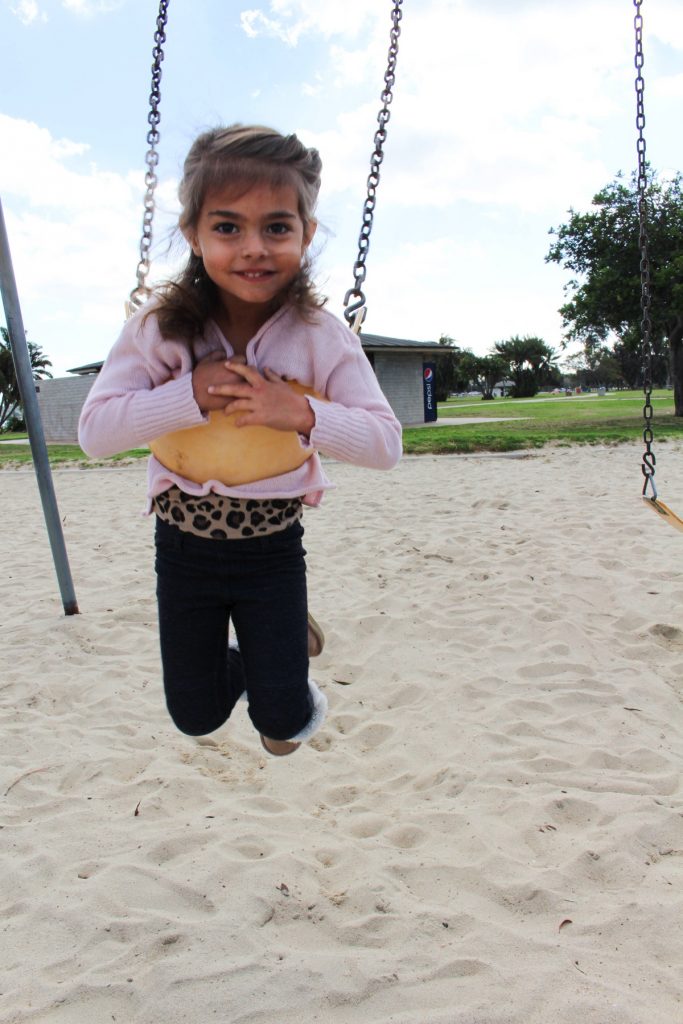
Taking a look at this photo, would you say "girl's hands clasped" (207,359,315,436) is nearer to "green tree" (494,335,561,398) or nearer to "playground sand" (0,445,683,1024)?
"playground sand" (0,445,683,1024)

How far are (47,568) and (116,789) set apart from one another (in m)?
3.57

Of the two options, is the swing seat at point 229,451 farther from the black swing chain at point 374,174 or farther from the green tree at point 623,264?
the green tree at point 623,264

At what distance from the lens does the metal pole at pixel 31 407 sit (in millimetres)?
4250

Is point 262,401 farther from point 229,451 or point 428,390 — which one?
point 428,390

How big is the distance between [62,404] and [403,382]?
9189mm

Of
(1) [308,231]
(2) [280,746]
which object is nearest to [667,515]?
(2) [280,746]

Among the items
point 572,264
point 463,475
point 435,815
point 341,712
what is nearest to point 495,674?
point 341,712

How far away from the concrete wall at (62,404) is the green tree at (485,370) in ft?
148

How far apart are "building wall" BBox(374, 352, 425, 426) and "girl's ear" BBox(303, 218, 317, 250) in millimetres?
19462

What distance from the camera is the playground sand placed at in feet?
6.44

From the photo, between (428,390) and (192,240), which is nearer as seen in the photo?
(192,240)

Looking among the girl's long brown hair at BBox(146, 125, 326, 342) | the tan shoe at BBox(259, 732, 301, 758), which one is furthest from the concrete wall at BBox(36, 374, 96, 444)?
the girl's long brown hair at BBox(146, 125, 326, 342)

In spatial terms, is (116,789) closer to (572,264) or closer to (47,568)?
(47,568)

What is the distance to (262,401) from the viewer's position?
1.69 m
